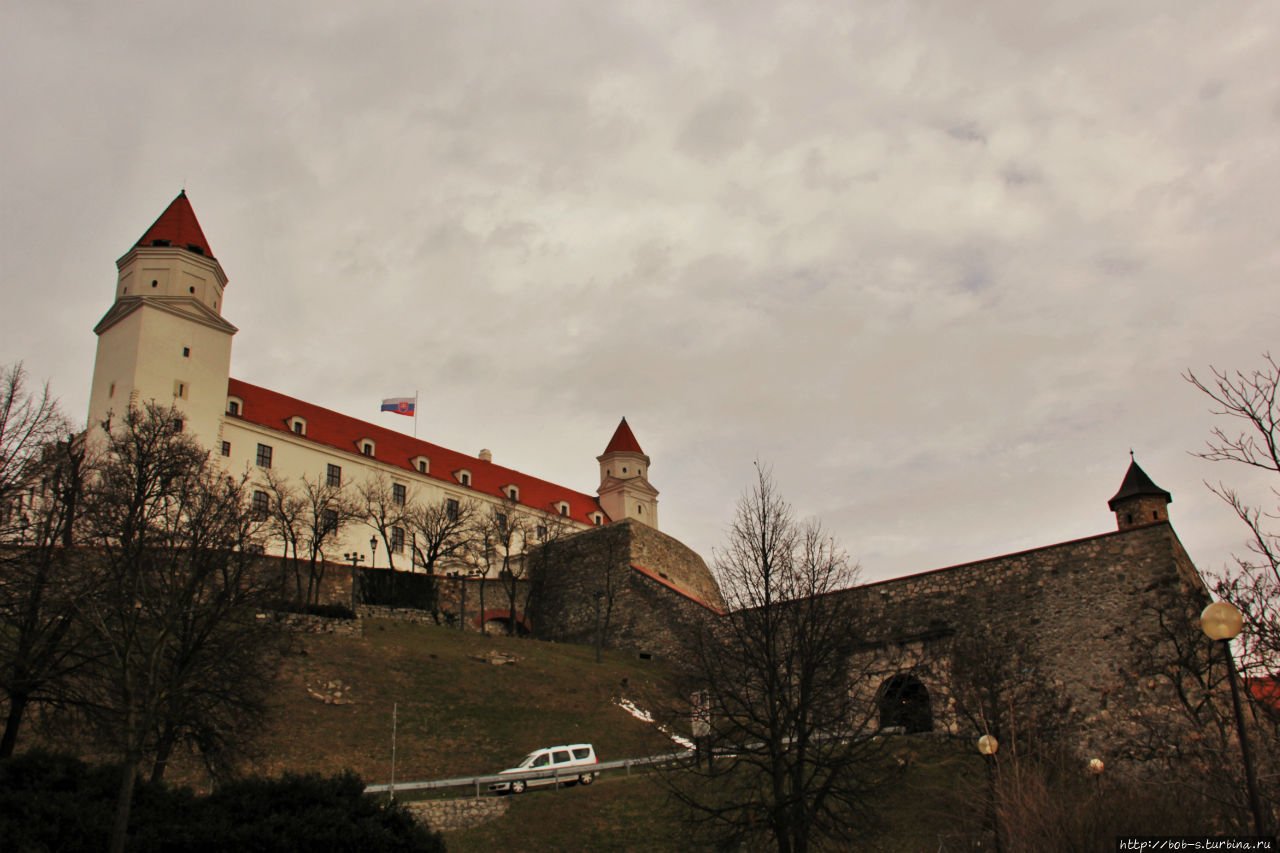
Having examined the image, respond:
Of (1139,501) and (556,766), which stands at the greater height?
(1139,501)

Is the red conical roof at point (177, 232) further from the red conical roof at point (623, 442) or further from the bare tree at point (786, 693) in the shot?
the bare tree at point (786, 693)

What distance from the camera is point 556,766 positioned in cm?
2361

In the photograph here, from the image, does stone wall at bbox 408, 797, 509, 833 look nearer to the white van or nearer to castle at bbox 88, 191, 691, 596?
the white van

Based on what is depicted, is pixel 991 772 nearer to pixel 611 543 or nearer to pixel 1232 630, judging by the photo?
pixel 1232 630

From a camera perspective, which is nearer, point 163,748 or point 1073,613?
point 163,748

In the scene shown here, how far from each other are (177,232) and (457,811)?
1704 inches

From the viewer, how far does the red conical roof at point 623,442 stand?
262 ft

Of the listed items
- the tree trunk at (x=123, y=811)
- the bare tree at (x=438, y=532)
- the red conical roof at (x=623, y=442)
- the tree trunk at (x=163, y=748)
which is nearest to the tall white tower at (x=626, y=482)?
the red conical roof at (x=623, y=442)

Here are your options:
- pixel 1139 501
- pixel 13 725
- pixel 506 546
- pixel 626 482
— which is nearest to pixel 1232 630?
pixel 13 725

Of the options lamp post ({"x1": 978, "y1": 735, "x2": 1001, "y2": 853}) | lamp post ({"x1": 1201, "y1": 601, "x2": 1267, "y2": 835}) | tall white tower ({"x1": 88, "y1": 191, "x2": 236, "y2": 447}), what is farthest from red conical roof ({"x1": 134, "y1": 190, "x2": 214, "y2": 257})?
lamp post ({"x1": 1201, "y1": 601, "x2": 1267, "y2": 835})

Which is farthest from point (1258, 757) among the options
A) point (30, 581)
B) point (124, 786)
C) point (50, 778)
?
point (30, 581)

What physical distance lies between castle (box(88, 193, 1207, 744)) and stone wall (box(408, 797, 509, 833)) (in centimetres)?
696

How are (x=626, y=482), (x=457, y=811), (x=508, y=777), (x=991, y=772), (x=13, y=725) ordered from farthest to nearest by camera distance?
1. (x=626, y=482)
2. (x=508, y=777)
3. (x=457, y=811)
4. (x=991, y=772)
5. (x=13, y=725)

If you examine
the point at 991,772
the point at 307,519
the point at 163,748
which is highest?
the point at 307,519
